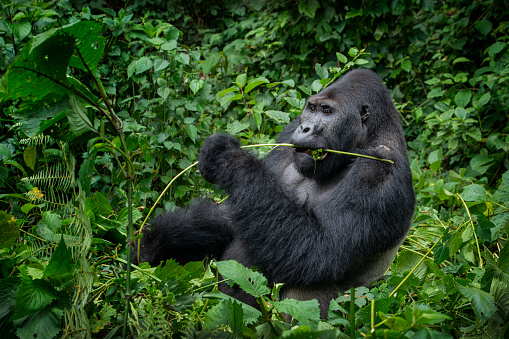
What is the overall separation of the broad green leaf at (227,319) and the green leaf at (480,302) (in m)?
1.06

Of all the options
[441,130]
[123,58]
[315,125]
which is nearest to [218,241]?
[315,125]

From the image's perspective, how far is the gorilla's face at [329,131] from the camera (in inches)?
110

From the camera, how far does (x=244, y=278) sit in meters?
1.81

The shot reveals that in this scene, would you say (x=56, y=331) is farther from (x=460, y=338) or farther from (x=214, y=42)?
(x=214, y=42)

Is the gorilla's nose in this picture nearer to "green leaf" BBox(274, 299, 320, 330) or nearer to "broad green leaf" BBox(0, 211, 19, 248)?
"green leaf" BBox(274, 299, 320, 330)

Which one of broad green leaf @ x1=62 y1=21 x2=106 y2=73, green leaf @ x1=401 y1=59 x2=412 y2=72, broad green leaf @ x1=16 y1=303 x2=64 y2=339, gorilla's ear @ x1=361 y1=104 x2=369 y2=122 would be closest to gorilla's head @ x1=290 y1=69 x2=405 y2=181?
gorilla's ear @ x1=361 y1=104 x2=369 y2=122

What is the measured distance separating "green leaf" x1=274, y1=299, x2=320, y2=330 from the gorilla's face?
1188 millimetres

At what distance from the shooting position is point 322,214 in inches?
102

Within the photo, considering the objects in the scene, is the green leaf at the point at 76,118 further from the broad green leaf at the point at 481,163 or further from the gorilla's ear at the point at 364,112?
the broad green leaf at the point at 481,163

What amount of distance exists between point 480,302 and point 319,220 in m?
0.89

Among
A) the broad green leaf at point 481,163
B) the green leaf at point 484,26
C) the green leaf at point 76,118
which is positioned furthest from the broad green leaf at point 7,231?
the green leaf at point 484,26

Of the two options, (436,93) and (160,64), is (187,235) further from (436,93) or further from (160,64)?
(436,93)

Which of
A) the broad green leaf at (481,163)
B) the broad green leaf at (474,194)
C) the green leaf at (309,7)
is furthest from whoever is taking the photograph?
the green leaf at (309,7)

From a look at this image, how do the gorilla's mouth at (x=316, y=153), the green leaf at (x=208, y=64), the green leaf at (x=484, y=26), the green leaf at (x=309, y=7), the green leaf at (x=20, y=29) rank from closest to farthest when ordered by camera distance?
the gorilla's mouth at (x=316, y=153), the green leaf at (x=20, y=29), the green leaf at (x=208, y=64), the green leaf at (x=309, y=7), the green leaf at (x=484, y=26)
